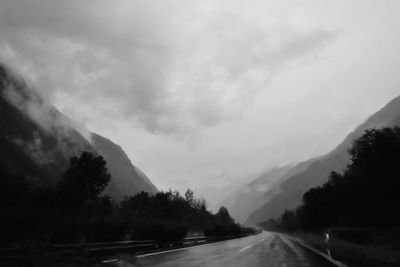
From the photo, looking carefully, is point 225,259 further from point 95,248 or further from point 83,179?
point 83,179

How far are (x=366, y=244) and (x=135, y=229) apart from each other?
16757 millimetres

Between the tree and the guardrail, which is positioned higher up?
the tree

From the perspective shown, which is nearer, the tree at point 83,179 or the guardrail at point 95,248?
the guardrail at point 95,248

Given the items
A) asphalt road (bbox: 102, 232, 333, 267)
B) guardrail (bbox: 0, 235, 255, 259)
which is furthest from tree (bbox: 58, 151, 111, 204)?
asphalt road (bbox: 102, 232, 333, 267)

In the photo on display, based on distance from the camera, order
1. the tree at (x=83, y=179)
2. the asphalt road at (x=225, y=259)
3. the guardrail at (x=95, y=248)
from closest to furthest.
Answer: the guardrail at (x=95, y=248), the asphalt road at (x=225, y=259), the tree at (x=83, y=179)

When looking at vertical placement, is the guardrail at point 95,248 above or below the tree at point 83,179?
below

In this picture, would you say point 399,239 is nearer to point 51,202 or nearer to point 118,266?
point 118,266

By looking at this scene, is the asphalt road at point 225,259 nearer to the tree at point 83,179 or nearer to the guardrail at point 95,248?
the guardrail at point 95,248

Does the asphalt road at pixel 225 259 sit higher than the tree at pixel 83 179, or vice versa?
the tree at pixel 83 179

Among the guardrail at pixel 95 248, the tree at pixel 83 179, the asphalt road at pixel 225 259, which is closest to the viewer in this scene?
the guardrail at pixel 95 248

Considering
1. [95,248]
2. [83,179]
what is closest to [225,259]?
[95,248]

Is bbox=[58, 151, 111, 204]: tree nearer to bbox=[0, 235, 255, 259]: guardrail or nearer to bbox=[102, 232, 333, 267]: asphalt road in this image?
bbox=[0, 235, 255, 259]: guardrail

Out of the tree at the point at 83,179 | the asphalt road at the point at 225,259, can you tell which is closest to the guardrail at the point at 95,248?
the asphalt road at the point at 225,259

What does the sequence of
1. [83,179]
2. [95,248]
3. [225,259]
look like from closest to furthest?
1. [95,248]
2. [225,259]
3. [83,179]
